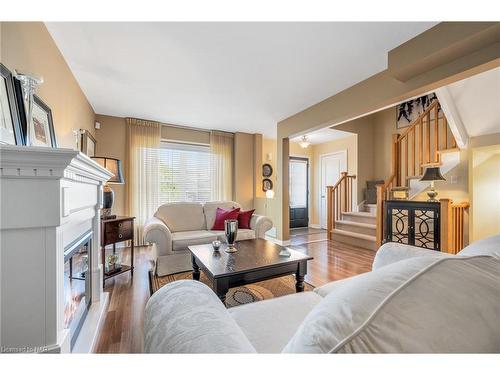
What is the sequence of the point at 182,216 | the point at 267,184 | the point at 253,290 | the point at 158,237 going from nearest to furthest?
the point at 253,290 → the point at 158,237 → the point at 182,216 → the point at 267,184

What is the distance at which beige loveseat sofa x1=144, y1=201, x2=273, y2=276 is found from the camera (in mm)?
2541

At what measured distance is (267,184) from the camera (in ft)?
18.0

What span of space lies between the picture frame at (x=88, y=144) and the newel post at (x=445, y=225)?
4.80m

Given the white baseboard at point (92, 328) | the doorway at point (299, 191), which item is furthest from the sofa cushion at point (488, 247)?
the doorway at point (299, 191)

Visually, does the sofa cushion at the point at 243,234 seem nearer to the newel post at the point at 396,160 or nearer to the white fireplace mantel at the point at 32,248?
the white fireplace mantel at the point at 32,248

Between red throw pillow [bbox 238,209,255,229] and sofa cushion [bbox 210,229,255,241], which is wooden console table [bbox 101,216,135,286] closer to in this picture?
sofa cushion [bbox 210,229,255,241]

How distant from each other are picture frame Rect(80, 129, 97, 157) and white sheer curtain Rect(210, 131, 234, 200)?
213 centimetres

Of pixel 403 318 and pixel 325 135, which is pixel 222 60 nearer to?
pixel 403 318

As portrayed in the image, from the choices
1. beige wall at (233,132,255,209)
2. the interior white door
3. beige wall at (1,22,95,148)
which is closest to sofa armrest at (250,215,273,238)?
beige wall at (233,132,255,209)

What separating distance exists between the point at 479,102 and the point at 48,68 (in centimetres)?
481

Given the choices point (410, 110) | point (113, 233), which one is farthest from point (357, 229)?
point (113, 233)

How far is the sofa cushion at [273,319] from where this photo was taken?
0.84 meters
